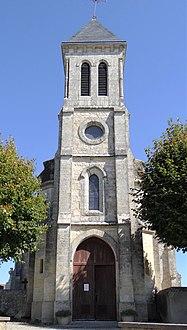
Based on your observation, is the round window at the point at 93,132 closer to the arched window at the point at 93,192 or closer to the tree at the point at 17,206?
the arched window at the point at 93,192

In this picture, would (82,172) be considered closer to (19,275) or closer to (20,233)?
(20,233)

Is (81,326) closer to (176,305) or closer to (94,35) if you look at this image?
(176,305)

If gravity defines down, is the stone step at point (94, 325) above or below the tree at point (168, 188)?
below

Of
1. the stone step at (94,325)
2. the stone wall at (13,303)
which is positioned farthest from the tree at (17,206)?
the stone wall at (13,303)

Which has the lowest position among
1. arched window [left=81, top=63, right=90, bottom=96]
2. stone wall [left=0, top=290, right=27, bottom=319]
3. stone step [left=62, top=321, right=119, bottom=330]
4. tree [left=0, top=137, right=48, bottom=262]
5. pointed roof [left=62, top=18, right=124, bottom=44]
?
stone step [left=62, top=321, right=119, bottom=330]

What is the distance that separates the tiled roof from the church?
2.88 metres

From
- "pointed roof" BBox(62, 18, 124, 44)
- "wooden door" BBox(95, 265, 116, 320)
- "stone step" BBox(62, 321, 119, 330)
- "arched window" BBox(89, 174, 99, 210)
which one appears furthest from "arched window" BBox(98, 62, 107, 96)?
"stone step" BBox(62, 321, 119, 330)

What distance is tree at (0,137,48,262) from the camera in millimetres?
15395

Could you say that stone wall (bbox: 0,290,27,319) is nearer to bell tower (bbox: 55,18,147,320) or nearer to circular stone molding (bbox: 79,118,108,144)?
bell tower (bbox: 55,18,147,320)

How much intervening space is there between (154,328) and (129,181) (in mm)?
11050

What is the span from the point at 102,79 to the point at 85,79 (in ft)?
3.91

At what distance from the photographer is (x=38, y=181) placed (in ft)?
59.1

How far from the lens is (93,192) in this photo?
20.6m

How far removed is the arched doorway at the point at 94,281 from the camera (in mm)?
18078
